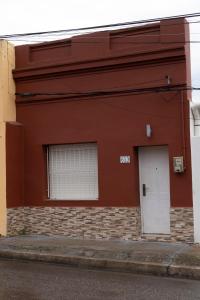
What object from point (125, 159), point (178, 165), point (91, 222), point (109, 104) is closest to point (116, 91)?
point (109, 104)

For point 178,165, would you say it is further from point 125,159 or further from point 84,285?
point 84,285

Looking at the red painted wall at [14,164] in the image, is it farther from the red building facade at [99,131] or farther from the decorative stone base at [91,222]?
the decorative stone base at [91,222]

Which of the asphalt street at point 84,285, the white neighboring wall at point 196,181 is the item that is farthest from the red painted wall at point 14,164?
the white neighboring wall at point 196,181

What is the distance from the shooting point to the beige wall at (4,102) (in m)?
13.4

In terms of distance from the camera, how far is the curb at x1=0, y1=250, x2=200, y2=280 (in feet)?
30.9

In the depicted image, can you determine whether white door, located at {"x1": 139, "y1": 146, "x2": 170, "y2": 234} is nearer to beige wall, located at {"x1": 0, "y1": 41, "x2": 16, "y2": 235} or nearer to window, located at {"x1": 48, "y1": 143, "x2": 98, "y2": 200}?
window, located at {"x1": 48, "y1": 143, "x2": 98, "y2": 200}

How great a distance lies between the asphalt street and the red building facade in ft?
9.39

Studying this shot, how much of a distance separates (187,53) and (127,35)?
1.62 m

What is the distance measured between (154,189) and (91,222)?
6.06 ft

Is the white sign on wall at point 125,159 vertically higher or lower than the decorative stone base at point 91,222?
higher

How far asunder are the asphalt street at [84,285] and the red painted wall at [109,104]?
314 centimetres

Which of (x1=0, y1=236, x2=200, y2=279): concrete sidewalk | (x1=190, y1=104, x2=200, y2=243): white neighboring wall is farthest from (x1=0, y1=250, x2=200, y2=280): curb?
(x1=190, y1=104, x2=200, y2=243): white neighboring wall

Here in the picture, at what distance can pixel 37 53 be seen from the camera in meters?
13.9

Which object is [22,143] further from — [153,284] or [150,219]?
[153,284]
